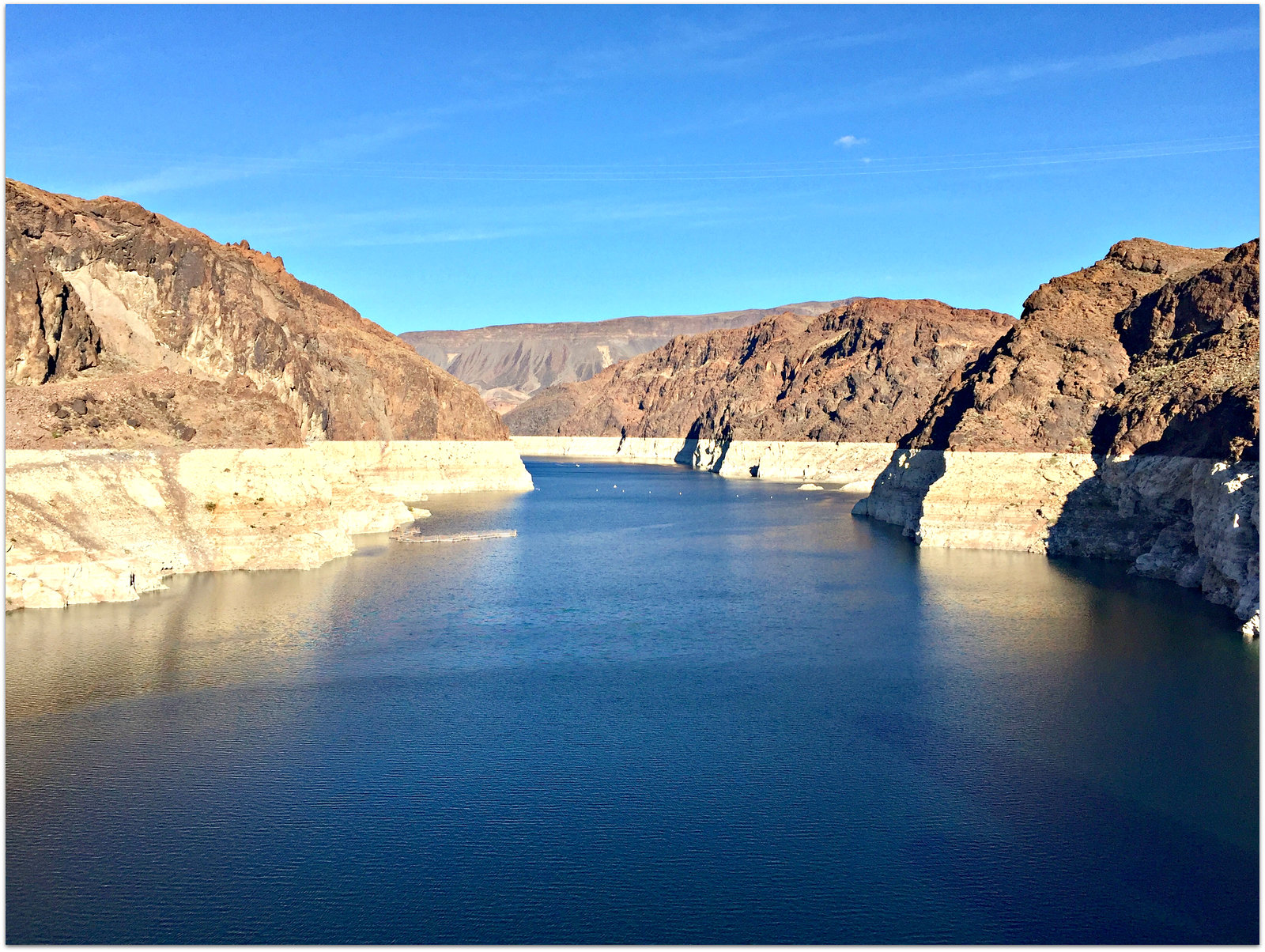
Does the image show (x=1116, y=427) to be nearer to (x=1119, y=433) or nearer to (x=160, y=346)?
(x=1119, y=433)

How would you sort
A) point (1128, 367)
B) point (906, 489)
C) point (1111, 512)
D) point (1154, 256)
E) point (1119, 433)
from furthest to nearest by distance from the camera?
point (906, 489), point (1154, 256), point (1128, 367), point (1119, 433), point (1111, 512)

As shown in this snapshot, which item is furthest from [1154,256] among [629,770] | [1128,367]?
[629,770]

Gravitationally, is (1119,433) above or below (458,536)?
above

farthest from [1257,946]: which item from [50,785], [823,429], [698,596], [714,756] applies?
[823,429]

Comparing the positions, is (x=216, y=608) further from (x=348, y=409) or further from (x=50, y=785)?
(x=348, y=409)

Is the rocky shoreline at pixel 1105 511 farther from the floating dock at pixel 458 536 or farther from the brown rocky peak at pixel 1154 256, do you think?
the floating dock at pixel 458 536

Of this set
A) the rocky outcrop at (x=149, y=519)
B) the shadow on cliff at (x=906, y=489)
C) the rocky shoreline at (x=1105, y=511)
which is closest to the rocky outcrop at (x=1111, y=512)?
the rocky shoreline at (x=1105, y=511)
